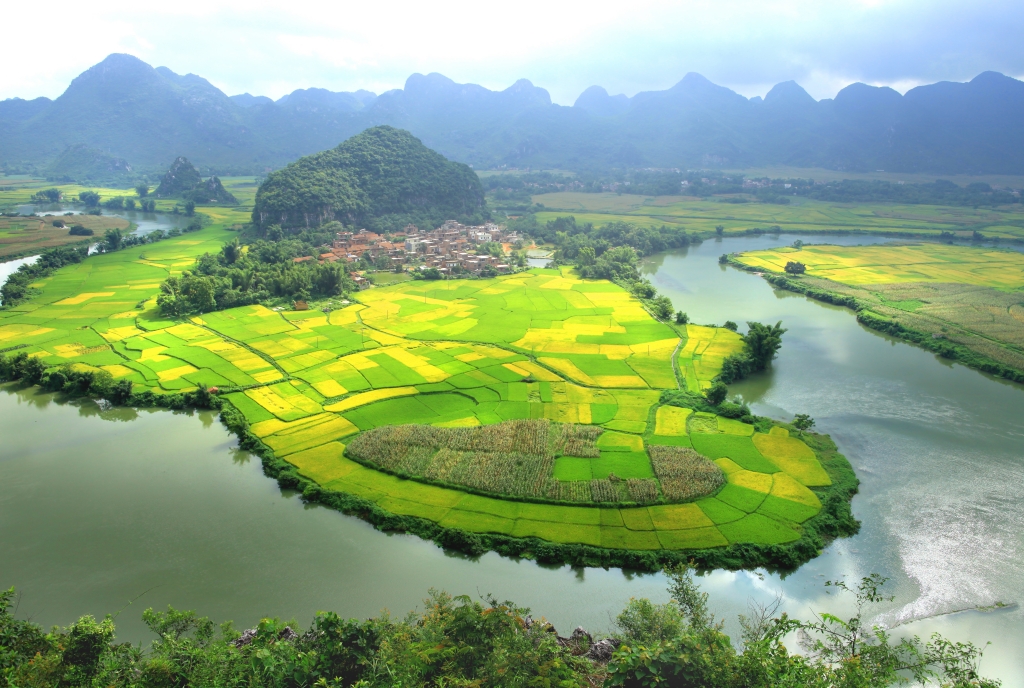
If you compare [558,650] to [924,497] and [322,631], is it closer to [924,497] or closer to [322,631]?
[322,631]

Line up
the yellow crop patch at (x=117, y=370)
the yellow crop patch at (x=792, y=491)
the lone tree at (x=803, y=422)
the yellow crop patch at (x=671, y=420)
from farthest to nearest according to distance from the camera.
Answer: the yellow crop patch at (x=117, y=370) < the lone tree at (x=803, y=422) < the yellow crop patch at (x=671, y=420) < the yellow crop patch at (x=792, y=491)

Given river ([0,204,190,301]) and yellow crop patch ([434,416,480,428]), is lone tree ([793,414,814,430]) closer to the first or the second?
yellow crop patch ([434,416,480,428])

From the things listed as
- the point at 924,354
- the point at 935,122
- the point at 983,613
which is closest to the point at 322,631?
the point at 983,613

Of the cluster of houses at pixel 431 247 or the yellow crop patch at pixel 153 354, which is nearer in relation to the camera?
the yellow crop patch at pixel 153 354

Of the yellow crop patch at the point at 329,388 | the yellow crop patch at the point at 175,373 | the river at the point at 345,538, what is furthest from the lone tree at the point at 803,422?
the yellow crop patch at the point at 175,373

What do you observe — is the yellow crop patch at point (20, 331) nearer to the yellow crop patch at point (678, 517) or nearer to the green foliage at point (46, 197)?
the yellow crop patch at point (678, 517)
